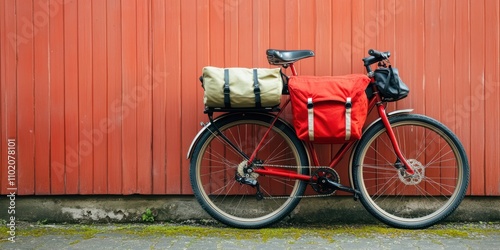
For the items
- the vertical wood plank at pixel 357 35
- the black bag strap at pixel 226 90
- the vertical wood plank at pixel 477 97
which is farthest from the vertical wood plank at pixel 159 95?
the vertical wood plank at pixel 477 97

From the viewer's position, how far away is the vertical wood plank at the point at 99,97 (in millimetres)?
4961

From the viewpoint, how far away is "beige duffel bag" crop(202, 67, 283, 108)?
4.40 meters

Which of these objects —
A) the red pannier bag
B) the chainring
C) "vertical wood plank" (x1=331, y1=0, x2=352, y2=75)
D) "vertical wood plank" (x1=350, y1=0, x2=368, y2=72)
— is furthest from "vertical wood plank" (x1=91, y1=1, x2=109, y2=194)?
"vertical wood plank" (x1=350, y1=0, x2=368, y2=72)

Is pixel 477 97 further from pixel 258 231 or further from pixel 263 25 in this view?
pixel 258 231

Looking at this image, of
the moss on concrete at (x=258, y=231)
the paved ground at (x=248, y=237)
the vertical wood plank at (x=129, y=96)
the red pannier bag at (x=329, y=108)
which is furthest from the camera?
the vertical wood plank at (x=129, y=96)

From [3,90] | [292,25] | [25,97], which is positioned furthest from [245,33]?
[3,90]

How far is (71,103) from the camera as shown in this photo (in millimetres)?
4992

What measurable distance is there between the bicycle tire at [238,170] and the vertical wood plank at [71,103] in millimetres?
1031

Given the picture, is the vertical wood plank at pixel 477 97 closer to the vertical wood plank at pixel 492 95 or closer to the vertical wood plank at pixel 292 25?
the vertical wood plank at pixel 492 95

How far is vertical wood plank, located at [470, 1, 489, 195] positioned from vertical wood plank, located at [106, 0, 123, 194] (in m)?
2.71

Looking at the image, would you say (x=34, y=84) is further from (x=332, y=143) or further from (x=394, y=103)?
(x=394, y=103)

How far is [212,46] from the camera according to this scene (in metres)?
4.94

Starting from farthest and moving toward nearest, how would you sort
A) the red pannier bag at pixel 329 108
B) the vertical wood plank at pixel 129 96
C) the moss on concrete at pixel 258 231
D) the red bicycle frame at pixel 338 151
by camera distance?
the vertical wood plank at pixel 129 96, the red bicycle frame at pixel 338 151, the moss on concrete at pixel 258 231, the red pannier bag at pixel 329 108

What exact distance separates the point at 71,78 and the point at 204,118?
3.76 feet
